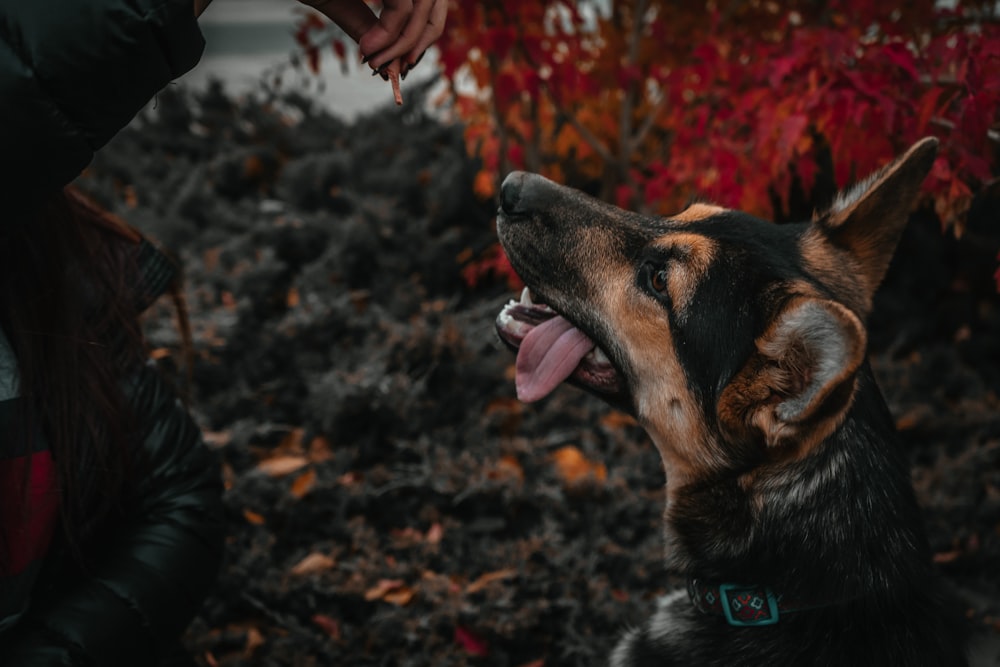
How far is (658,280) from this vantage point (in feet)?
8.59

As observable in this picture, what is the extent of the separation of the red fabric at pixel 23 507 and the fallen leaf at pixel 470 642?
1.67m

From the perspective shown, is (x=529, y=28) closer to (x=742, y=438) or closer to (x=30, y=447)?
(x=742, y=438)

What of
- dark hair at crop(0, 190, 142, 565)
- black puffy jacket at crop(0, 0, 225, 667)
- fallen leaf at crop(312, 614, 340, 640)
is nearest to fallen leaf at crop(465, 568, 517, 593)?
fallen leaf at crop(312, 614, 340, 640)

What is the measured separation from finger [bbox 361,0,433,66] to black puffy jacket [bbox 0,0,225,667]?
38cm

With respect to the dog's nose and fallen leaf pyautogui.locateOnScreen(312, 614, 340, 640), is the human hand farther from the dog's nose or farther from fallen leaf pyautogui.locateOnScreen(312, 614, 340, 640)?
fallen leaf pyautogui.locateOnScreen(312, 614, 340, 640)

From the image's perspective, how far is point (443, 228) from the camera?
6.21 metres

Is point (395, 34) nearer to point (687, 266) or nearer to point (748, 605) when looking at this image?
point (687, 266)

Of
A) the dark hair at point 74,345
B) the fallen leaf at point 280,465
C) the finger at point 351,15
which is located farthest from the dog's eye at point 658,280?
the fallen leaf at point 280,465

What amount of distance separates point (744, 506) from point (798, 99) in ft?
5.98

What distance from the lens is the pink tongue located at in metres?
2.67

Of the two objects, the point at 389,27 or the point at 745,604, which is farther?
the point at 745,604

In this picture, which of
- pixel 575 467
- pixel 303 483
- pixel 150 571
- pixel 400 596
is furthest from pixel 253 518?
Answer: pixel 575 467

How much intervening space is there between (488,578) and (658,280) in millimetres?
1632

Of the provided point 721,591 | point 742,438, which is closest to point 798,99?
point 742,438
